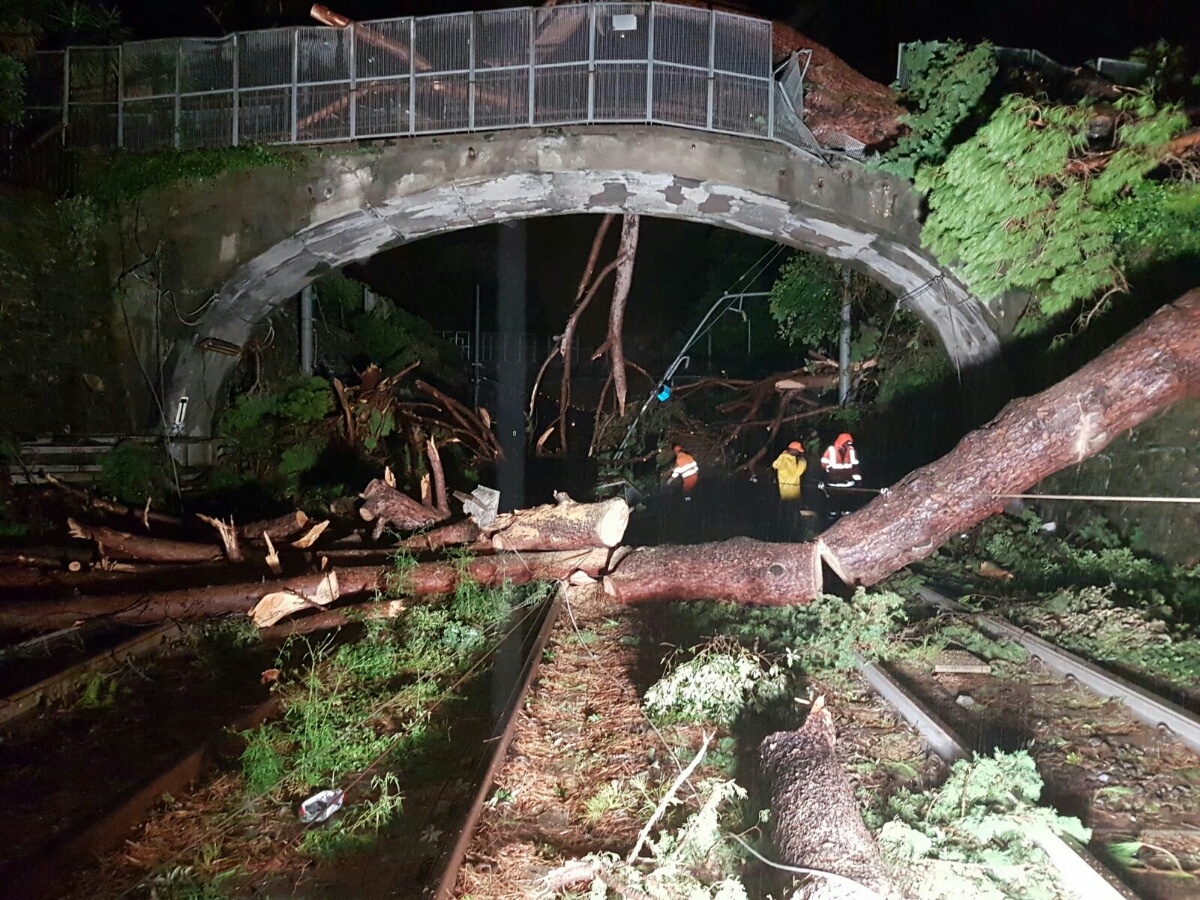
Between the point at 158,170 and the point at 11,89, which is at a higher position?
the point at 11,89

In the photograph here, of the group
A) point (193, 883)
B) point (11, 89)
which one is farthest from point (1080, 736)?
point (11, 89)

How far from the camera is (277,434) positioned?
450 inches

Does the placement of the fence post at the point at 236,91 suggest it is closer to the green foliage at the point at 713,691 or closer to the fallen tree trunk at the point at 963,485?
the fallen tree trunk at the point at 963,485

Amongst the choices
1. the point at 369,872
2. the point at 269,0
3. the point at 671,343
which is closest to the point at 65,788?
the point at 369,872

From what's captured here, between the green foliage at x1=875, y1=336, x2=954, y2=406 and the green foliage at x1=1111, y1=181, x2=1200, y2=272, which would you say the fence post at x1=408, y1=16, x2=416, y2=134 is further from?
the green foliage at x1=875, y1=336, x2=954, y2=406

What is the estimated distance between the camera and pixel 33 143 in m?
10.1

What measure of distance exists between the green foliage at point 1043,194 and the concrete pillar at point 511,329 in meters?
14.7

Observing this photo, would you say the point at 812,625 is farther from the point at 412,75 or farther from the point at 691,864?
the point at 412,75

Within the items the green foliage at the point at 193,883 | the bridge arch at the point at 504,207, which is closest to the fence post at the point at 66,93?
the bridge arch at the point at 504,207

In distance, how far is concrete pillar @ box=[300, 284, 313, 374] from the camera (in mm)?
12462

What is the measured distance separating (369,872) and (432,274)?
2604 centimetres

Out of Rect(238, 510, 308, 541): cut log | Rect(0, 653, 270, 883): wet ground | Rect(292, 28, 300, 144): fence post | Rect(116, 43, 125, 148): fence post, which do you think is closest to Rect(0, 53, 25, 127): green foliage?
Rect(116, 43, 125, 148): fence post

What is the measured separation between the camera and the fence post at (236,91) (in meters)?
9.60

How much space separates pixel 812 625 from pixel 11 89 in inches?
465
